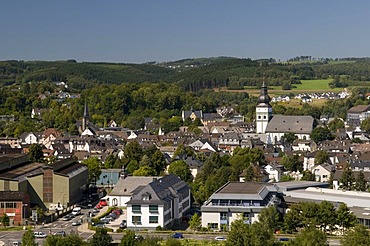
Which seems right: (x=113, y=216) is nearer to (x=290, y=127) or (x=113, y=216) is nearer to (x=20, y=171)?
(x=20, y=171)

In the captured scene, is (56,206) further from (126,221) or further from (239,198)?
(239,198)

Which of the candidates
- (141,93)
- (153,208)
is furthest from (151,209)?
(141,93)

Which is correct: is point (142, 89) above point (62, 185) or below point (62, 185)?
above

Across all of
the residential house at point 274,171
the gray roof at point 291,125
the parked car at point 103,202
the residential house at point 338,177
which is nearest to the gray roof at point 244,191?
the parked car at point 103,202

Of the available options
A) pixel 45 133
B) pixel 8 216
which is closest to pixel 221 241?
pixel 8 216

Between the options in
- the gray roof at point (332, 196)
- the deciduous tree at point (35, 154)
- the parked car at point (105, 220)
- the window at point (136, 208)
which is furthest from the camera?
the deciduous tree at point (35, 154)

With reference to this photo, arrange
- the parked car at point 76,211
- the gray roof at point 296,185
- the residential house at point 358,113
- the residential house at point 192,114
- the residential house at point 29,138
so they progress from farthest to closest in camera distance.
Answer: the residential house at point 192,114
the residential house at point 358,113
the residential house at point 29,138
the gray roof at point 296,185
the parked car at point 76,211

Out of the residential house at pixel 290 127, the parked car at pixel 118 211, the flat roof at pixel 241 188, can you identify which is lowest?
the parked car at pixel 118 211

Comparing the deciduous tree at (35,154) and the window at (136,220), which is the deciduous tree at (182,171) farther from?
the window at (136,220)
